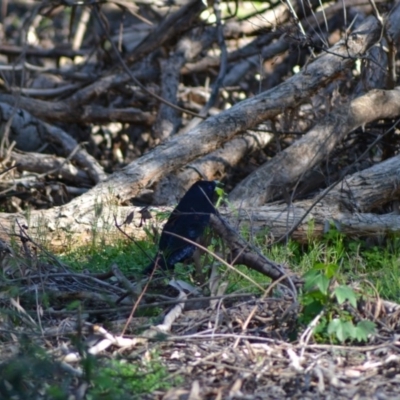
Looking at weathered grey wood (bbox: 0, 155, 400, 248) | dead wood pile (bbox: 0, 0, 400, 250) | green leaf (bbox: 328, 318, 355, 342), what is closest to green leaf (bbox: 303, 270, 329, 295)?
green leaf (bbox: 328, 318, 355, 342)

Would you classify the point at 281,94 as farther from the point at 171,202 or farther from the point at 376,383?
the point at 376,383

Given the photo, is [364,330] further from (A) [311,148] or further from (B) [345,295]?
(A) [311,148]

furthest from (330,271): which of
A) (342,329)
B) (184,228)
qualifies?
(184,228)

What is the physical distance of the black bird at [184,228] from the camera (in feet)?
15.1

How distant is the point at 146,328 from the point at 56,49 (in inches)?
235

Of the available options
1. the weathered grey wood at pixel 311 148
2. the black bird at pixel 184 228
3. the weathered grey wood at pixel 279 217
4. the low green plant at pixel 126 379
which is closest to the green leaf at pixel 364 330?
the low green plant at pixel 126 379

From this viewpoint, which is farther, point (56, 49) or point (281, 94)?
point (56, 49)

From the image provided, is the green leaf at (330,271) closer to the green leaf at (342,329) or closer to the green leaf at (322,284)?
the green leaf at (322,284)

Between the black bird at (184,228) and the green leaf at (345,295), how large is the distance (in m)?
1.05

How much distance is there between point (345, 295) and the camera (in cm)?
348

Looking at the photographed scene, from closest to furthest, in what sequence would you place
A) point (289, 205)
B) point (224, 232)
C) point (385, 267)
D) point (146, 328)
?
point (146, 328) < point (224, 232) < point (385, 267) < point (289, 205)

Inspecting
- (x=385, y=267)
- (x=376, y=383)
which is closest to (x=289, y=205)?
(x=385, y=267)

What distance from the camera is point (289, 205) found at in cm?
520

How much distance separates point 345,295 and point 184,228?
1430mm
